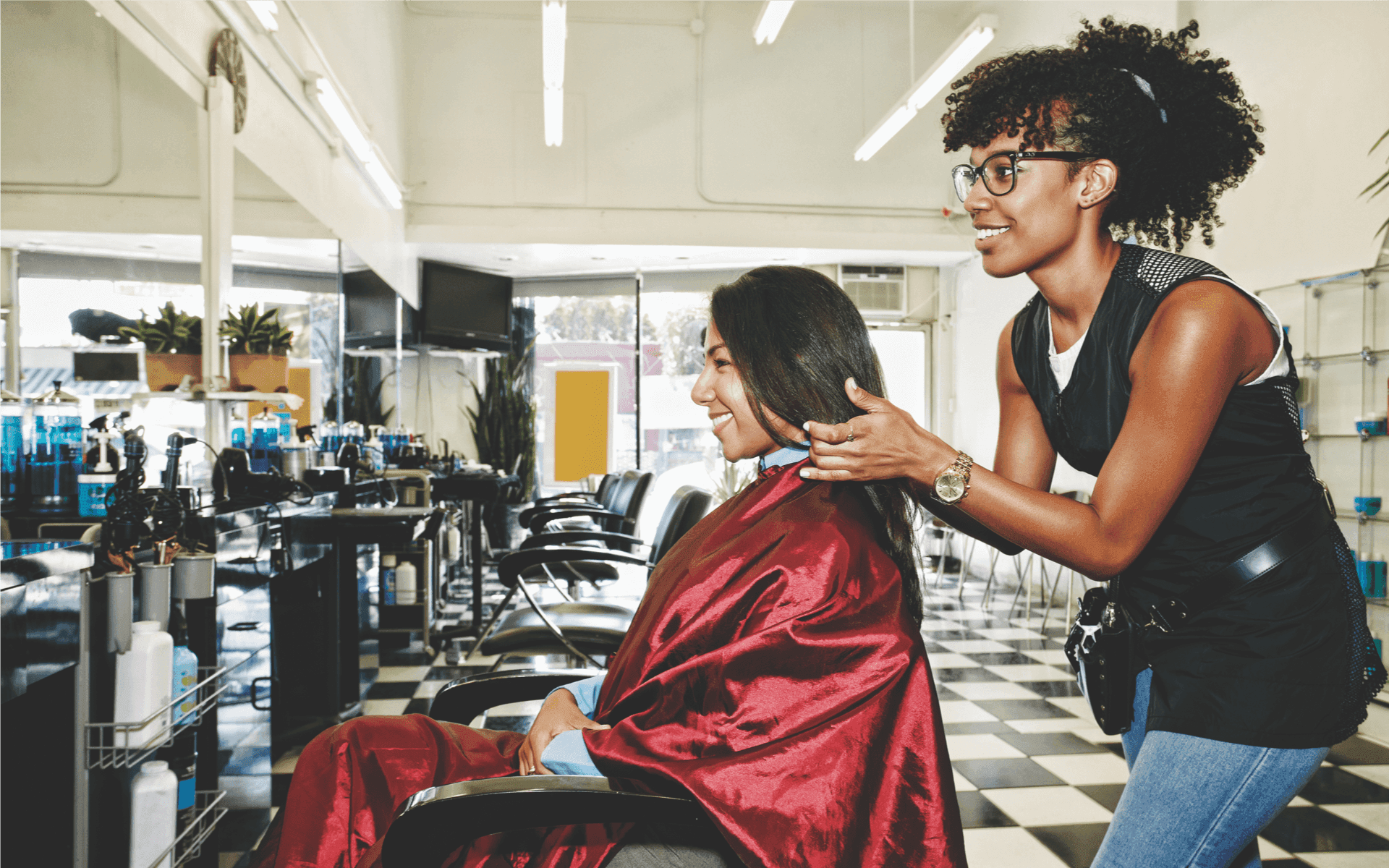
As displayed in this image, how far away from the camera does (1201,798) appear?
0.90 metres

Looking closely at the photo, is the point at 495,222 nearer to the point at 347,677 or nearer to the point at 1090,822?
the point at 347,677

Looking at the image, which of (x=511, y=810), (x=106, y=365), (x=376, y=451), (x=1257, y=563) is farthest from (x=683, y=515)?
(x=376, y=451)

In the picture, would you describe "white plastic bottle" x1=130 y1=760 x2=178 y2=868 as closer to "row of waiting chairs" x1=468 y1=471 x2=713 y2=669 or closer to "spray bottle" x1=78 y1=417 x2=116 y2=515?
"spray bottle" x1=78 y1=417 x2=116 y2=515

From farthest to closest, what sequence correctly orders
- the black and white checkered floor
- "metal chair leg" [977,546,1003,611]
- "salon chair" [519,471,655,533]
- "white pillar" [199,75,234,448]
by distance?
"metal chair leg" [977,546,1003,611] < "salon chair" [519,471,655,533] < "white pillar" [199,75,234,448] < the black and white checkered floor

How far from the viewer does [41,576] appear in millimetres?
1187

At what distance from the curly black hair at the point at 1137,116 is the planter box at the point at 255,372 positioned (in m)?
2.34

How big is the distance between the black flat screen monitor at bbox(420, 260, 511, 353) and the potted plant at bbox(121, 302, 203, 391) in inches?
183

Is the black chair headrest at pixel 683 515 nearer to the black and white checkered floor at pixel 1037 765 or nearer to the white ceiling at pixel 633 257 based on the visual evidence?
the black and white checkered floor at pixel 1037 765

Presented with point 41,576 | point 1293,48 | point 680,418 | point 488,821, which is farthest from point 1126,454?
point 680,418

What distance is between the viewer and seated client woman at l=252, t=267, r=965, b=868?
3.17ft

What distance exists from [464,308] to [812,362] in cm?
672

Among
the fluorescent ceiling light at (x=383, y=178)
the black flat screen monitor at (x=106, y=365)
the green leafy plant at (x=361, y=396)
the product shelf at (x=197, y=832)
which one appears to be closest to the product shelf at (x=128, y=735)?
the product shelf at (x=197, y=832)

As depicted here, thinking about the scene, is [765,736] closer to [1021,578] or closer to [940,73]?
[940,73]

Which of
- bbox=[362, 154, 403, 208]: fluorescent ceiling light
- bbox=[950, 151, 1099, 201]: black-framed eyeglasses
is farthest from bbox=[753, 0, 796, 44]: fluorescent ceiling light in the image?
bbox=[950, 151, 1099, 201]: black-framed eyeglasses
